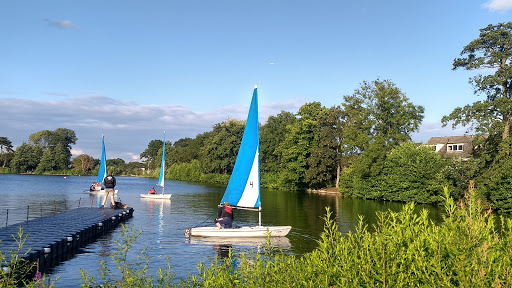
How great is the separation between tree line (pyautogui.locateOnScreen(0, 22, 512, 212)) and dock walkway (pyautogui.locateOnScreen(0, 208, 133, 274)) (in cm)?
1784

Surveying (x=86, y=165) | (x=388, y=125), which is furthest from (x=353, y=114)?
(x=86, y=165)

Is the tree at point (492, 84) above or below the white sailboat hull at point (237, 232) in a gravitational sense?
above

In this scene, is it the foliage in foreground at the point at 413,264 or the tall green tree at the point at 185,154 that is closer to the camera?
the foliage in foreground at the point at 413,264

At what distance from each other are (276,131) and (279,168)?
33.9ft

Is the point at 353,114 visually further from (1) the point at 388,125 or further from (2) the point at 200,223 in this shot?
(2) the point at 200,223

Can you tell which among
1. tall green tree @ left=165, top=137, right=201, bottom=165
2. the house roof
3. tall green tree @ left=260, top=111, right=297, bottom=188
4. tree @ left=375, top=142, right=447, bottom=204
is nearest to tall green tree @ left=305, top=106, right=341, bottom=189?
tree @ left=375, top=142, right=447, bottom=204

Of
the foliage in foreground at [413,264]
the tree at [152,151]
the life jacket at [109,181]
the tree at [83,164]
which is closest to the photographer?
the foliage in foreground at [413,264]

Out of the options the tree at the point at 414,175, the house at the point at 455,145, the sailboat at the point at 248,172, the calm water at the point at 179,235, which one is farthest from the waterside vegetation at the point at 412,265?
the house at the point at 455,145

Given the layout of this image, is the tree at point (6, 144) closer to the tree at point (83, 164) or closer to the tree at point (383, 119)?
the tree at point (83, 164)

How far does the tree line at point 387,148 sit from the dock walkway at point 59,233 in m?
17.8

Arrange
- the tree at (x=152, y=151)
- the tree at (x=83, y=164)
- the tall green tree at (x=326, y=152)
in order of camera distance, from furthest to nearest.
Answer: the tree at (x=152, y=151), the tree at (x=83, y=164), the tall green tree at (x=326, y=152)

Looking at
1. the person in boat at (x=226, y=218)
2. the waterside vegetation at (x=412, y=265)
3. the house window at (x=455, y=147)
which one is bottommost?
the person in boat at (x=226, y=218)

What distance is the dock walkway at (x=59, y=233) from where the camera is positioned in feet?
55.6

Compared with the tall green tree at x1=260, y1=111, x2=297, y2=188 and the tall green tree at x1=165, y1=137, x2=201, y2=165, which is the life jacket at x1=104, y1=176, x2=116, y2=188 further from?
the tall green tree at x1=165, y1=137, x2=201, y2=165
